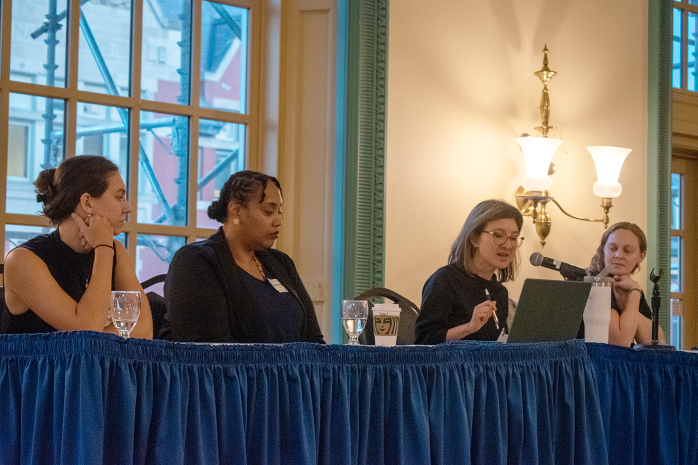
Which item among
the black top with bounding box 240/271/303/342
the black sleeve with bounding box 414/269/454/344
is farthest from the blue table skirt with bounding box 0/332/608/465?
the black top with bounding box 240/271/303/342

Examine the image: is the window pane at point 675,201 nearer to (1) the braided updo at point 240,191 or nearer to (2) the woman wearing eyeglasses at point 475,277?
(2) the woman wearing eyeglasses at point 475,277

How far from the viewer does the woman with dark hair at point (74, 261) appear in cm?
186

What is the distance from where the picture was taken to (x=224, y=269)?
229 centimetres

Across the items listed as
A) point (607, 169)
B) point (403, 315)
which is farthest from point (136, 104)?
point (607, 169)

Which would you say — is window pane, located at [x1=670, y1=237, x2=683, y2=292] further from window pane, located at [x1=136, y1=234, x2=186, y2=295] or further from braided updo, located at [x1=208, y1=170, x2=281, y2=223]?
braided updo, located at [x1=208, y1=170, x2=281, y2=223]

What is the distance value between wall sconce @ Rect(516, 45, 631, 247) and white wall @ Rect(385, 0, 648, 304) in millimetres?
54

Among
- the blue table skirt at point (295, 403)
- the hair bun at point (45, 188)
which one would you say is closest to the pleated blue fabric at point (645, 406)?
the blue table skirt at point (295, 403)

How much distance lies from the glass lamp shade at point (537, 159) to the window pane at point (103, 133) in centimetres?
175

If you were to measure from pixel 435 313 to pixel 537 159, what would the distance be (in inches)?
55.4

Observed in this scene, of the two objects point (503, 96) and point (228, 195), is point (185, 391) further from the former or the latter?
point (503, 96)

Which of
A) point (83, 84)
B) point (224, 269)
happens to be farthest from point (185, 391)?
A: point (83, 84)

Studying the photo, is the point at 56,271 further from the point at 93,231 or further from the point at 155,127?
the point at 155,127

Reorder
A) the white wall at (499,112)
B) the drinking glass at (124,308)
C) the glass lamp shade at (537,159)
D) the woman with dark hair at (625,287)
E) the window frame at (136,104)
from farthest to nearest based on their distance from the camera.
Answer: the glass lamp shade at (537,159) < the white wall at (499,112) < the window frame at (136,104) < the woman with dark hair at (625,287) < the drinking glass at (124,308)

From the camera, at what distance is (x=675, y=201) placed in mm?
4660
